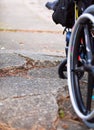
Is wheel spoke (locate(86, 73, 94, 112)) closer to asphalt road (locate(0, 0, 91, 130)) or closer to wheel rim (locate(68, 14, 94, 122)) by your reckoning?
wheel rim (locate(68, 14, 94, 122))

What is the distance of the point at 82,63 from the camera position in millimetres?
2965

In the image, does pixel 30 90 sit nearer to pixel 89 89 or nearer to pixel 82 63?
pixel 82 63

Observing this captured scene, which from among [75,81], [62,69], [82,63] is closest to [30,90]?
[62,69]

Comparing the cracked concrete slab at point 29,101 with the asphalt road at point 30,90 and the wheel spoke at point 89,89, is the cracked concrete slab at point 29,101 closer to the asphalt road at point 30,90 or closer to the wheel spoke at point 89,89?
the asphalt road at point 30,90

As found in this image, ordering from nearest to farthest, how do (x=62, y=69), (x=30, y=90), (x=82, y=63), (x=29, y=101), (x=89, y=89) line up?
(x=89, y=89)
(x=82, y=63)
(x=29, y=101)
(x=30, y=90)
(x=62, y=69)

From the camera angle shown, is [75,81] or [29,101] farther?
[29,101]

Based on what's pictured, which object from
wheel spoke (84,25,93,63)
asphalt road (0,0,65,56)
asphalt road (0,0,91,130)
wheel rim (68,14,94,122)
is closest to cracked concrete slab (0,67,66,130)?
asphalt road (0,0,91,130)

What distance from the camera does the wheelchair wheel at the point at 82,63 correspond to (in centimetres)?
271

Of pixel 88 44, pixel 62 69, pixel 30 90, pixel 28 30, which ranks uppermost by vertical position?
pixel 88 44

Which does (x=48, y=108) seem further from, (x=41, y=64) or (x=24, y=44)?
(x=24, y=44)

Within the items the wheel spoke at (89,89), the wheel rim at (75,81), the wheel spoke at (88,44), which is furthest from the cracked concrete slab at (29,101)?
the wheel spoke at (88,44)

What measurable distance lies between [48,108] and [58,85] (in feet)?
1.70

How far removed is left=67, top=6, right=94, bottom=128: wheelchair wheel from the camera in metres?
2.71

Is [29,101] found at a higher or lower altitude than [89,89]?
lower
